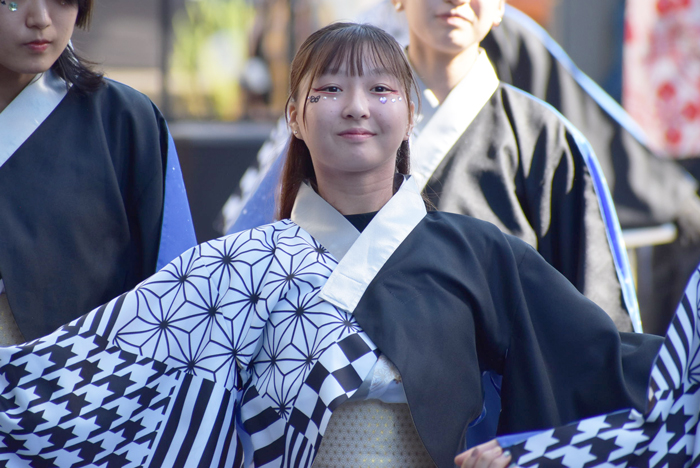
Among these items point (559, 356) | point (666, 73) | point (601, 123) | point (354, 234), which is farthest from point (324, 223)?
point (666, 73)

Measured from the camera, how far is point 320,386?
1.31 m

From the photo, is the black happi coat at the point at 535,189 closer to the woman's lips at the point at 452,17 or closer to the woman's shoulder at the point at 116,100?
the woman's lips at the point at 452,17

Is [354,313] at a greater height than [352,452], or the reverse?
[354,313]

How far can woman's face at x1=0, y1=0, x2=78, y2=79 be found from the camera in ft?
5.08

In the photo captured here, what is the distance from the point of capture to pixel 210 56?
17.4ft

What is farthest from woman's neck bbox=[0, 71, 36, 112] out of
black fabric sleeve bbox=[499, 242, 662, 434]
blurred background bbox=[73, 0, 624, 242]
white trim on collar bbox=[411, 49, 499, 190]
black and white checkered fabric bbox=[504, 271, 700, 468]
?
blurred background bbox=[73, 0, 624, 242]

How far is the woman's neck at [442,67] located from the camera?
202 centimetres

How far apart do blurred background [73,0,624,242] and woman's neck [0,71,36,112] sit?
3394 mm

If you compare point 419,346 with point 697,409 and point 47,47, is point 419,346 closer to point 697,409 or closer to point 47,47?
point 697,409

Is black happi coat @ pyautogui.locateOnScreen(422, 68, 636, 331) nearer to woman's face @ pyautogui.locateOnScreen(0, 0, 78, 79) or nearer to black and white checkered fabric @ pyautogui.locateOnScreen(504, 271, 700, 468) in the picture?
black and white checkered fabric @ pyautogui.locateOnScreen(504, 271, 700, 468)

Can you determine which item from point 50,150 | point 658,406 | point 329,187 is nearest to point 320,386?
point 329,187

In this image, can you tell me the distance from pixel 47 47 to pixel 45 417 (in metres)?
0.71

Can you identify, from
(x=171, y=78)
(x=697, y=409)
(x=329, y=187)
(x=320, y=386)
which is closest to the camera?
(x=697, y=409)

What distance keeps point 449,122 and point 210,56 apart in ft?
11.9
